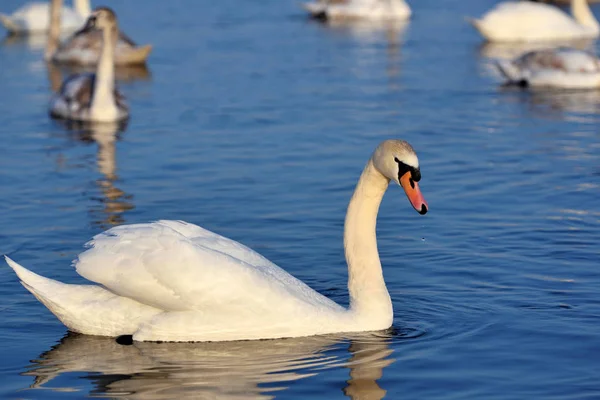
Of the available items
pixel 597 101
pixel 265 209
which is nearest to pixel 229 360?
pixel 265 209

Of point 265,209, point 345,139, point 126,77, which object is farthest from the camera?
point 126,77

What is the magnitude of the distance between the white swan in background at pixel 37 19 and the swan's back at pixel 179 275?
17.7 metres

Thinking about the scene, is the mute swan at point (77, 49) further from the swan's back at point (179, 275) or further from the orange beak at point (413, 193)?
the orange beak at point (413, 193)

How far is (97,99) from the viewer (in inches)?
670

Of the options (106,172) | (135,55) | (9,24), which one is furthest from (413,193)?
(9,24)

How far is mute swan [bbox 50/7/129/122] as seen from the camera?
16.9m

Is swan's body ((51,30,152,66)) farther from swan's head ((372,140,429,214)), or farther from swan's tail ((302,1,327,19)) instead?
swan's head ((372,140,429,214))

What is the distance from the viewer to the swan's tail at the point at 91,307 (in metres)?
8.21

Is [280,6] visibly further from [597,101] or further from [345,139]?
[345,139]

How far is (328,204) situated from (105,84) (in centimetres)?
596

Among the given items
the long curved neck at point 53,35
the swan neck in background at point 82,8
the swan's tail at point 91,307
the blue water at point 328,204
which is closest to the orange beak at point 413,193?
the blue water at point 328,204

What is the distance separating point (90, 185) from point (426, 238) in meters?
3.91

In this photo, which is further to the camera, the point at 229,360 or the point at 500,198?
the point at 500,198

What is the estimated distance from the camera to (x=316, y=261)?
10.2 m
